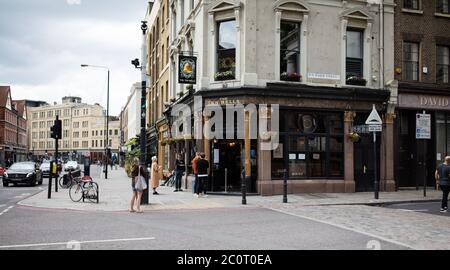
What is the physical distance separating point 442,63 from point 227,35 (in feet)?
36.4

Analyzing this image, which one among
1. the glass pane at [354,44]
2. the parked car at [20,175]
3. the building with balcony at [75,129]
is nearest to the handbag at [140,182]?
the glass pane at [354,44]

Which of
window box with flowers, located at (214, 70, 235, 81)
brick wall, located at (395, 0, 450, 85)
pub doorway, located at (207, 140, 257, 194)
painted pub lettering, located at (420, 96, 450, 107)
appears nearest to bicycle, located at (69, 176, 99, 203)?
pub doorway, located at (207, 140, 257, 194)

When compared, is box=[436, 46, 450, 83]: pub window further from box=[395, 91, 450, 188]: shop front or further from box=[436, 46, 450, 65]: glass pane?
box=[395, 91, 450, 188]: shop front

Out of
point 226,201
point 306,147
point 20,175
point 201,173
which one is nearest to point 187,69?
point 201,173

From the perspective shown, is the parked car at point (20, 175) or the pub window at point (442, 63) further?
the parked car at point (20, 175)

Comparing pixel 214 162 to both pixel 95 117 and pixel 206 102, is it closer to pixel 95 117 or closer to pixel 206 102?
pixel 206 102

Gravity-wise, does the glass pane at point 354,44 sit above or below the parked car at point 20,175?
above

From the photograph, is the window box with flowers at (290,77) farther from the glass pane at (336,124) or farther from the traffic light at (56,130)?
the traffic light at (56,130)

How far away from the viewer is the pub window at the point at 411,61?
2219 centimetres

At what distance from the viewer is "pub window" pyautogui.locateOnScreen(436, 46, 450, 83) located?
74.2 ft

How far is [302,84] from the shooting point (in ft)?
65.3
